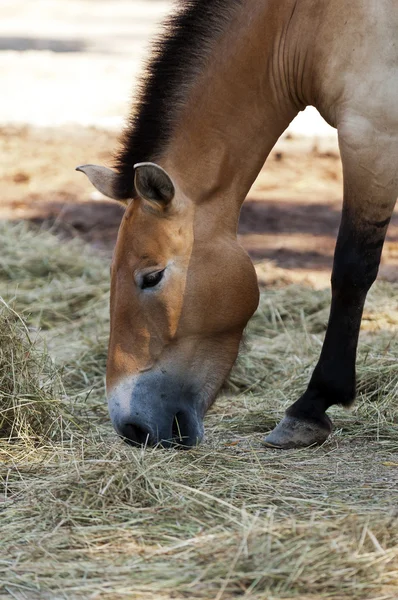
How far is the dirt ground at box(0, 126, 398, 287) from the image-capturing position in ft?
24.0

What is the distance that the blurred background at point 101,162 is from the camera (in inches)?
296

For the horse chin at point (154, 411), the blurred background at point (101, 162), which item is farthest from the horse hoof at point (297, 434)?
the blurred background at point (101, 162)

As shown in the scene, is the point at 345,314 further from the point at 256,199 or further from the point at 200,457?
the point at 256,199

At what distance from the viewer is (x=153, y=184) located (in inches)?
146

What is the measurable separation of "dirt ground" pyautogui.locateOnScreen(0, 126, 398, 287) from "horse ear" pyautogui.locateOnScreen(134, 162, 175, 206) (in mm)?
2955

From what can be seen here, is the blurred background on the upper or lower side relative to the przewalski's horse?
lower

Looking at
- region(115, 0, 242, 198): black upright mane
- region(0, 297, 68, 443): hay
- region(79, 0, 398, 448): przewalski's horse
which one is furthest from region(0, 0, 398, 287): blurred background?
region(0, 297, 68, 443): hay

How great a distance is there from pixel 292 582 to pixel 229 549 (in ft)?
0.75

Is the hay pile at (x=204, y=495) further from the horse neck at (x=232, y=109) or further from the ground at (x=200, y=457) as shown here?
the horse neck at (x=232, y=109)

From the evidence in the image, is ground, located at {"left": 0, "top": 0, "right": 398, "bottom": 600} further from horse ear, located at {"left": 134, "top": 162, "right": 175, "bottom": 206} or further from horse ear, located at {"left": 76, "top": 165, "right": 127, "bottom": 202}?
horse ear, located at {"left": 134, "top": 162, "right": 175, "bottom": 206}

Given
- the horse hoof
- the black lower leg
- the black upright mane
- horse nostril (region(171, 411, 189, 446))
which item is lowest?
the horse hoof

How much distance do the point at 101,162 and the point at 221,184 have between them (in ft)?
17.5

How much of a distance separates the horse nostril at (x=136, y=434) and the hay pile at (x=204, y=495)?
2.5 inches

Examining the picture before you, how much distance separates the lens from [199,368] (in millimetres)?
3836
